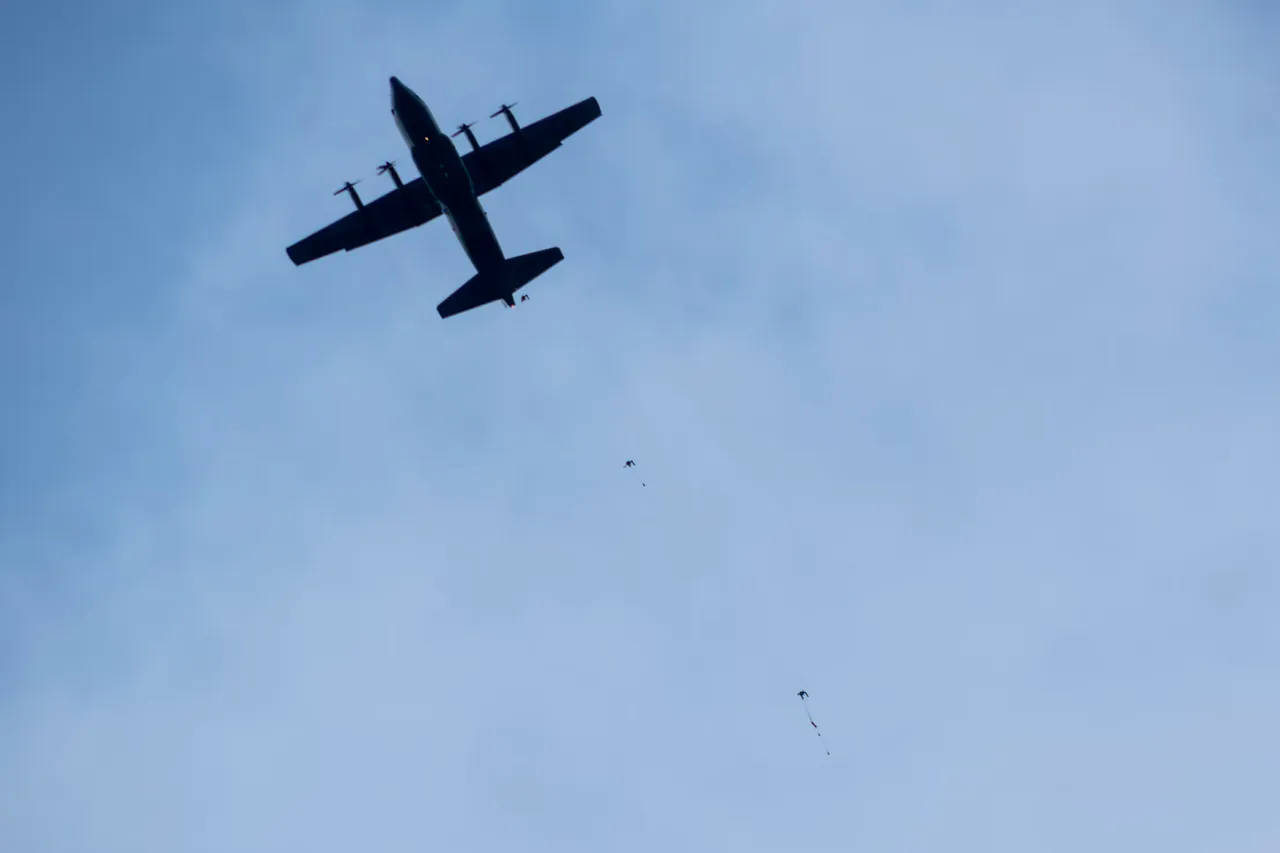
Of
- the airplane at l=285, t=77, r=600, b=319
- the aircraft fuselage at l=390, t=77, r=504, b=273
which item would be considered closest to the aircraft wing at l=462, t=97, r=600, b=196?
the airplane at l=285, t=77, r=600, b=319

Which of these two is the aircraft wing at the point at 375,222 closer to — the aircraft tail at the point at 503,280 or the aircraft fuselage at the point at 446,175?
the aircraft fuselage at the point at 446,175

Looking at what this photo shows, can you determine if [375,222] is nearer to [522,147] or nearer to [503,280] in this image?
[503,280]

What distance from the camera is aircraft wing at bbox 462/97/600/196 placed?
2393 inches

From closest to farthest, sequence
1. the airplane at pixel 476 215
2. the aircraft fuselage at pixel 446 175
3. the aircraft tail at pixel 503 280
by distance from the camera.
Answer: the aircraft fuselage at pixel 446 175 < the airplane at pixel 476 215 < the aircraft tail at pixel 503 280

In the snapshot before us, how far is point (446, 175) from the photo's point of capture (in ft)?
187

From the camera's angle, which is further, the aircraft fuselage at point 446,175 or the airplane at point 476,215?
the airplane at point 476,215

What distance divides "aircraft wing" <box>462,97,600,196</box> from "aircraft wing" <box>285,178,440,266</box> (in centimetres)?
346

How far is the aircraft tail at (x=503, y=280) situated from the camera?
62062mm

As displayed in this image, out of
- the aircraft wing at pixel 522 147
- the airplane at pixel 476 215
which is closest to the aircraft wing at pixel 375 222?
the airplane at pixel 476 215

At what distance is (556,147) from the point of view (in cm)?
6166

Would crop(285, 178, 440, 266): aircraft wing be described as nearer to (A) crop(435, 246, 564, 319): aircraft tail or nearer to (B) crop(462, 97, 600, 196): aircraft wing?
(B) crop(462, 97, 600, 196): aircraft wing

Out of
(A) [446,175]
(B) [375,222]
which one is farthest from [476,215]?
(B) [375,222]

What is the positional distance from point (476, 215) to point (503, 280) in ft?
15.0

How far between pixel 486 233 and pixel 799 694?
A: 34.6 metres
